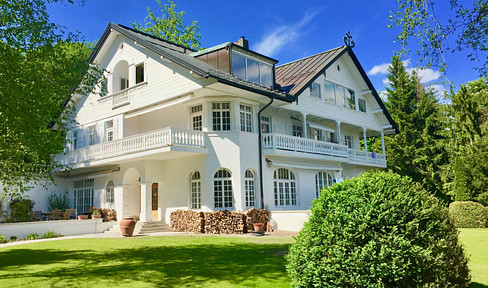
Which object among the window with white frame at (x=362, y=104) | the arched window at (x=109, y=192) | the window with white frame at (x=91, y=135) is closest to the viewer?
the arched window at (x=109, y=192)

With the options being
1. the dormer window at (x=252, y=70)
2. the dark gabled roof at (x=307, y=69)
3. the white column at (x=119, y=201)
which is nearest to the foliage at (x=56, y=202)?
the white column at (x=119, y=201)

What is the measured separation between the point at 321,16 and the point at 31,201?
21892 mm

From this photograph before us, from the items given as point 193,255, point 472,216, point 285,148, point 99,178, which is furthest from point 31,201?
point 472,216

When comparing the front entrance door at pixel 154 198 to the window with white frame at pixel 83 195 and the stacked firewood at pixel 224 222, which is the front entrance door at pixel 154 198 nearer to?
the stacked firewood at pixel 224 222

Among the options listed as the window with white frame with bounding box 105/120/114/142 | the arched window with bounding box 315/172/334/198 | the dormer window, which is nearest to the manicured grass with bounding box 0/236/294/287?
the dormer window

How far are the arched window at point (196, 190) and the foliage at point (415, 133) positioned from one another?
20.7m

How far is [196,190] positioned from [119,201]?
549cm

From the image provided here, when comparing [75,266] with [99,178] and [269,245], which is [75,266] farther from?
[99,178]

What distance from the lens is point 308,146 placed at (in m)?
22.5

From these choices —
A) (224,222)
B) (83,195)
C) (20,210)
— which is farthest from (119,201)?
(224,222)

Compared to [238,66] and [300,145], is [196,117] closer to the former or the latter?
[238,66]

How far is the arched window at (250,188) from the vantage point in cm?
1942

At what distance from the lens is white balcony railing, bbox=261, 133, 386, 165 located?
20.4 metres

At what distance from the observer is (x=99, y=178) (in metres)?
24.0
